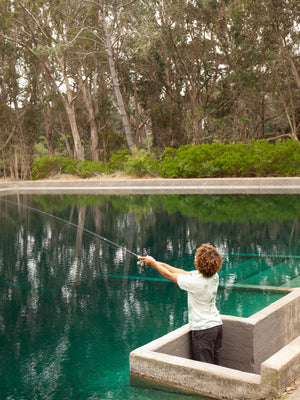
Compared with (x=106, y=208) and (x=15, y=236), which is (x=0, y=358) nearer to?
(x=15, y=236)

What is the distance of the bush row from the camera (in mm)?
23062

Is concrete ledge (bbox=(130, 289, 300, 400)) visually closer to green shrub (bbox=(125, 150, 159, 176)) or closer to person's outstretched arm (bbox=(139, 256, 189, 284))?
person's outstretched arm (bbox=(139, 256, 189, 284))

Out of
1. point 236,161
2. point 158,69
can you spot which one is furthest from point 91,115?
point 236,161

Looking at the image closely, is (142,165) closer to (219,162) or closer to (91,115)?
(219,162)

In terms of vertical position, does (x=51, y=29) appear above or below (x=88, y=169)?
above

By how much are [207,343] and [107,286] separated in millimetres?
3730

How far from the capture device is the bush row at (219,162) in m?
23.1

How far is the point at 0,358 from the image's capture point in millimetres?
5133

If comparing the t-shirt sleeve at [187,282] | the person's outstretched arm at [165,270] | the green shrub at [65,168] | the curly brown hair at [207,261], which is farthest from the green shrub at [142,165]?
the curly brown hair at [207,261]

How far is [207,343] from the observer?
423cm

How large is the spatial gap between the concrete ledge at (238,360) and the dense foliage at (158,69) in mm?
19799

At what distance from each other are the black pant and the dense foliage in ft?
66.7

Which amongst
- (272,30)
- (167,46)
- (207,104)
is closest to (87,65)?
(167,46)

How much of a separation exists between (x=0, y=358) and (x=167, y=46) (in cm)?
3322
